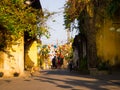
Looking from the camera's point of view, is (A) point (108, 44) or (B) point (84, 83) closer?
(B) point (84, 83)

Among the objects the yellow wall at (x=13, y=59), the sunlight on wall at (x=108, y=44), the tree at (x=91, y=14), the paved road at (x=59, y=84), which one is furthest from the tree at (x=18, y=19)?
the sunlight on wall at (x=108, y=44)

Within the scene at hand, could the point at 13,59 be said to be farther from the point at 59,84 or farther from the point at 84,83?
the point at 59,84

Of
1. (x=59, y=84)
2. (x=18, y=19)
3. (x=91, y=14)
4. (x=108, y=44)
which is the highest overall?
(x=91, y=14)

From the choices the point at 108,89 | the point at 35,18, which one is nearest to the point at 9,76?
the point at 35,18

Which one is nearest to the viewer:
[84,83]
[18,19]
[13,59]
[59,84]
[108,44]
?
[59,84]

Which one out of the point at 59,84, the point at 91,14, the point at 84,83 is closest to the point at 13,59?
the point at 91,14

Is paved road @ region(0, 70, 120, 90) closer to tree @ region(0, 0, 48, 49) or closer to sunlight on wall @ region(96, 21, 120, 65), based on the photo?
tree @ region(0, 0, 48, 49)

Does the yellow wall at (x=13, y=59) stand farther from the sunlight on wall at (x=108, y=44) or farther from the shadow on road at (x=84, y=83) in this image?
the sunlight on wall at (x=108, y=44)

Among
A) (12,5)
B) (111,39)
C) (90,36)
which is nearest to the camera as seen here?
(12,5)

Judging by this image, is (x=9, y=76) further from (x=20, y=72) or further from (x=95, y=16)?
(x=95, y=16)

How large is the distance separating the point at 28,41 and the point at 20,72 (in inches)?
381

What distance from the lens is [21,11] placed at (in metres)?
25.0

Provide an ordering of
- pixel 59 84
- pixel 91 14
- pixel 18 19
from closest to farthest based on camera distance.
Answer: pixel 59 84 → pixel 18 19 → pixel 91 14

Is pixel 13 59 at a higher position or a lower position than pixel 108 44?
lower
